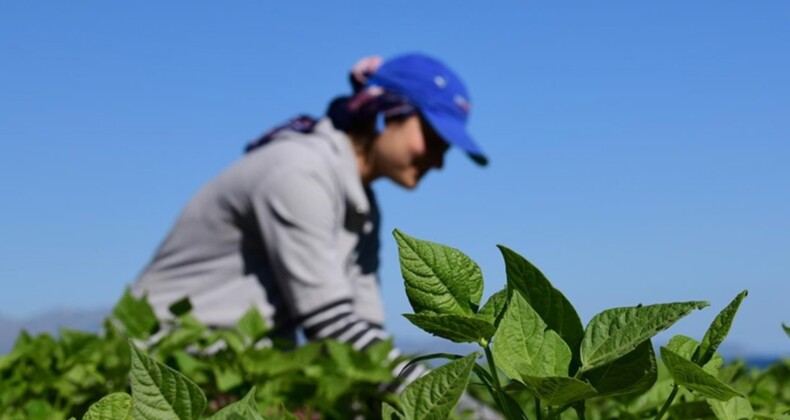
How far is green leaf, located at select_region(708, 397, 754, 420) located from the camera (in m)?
0.80

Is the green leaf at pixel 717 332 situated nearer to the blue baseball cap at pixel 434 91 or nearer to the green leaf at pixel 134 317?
the green leaf at pixel 134 317

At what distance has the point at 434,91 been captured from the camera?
150 inches

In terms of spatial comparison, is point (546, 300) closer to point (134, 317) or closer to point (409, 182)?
point (134, 317)

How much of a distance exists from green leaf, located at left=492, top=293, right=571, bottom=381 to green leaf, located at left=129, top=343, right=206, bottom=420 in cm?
18

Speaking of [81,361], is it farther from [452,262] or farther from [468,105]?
[468,105]

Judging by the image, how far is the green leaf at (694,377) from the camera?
2.06 ft

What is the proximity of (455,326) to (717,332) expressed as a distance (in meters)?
0.17

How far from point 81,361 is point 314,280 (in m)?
1.27

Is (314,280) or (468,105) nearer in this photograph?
(314,280)

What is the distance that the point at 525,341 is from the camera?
629mm

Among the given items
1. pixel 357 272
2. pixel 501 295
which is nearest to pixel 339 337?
pixel 357 272

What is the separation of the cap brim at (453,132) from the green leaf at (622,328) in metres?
3.08

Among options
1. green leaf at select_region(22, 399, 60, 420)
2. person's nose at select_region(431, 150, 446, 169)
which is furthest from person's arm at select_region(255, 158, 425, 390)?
green leaf at select_region(22, 399, 60, 420)

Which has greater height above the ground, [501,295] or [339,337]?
[501,295]
